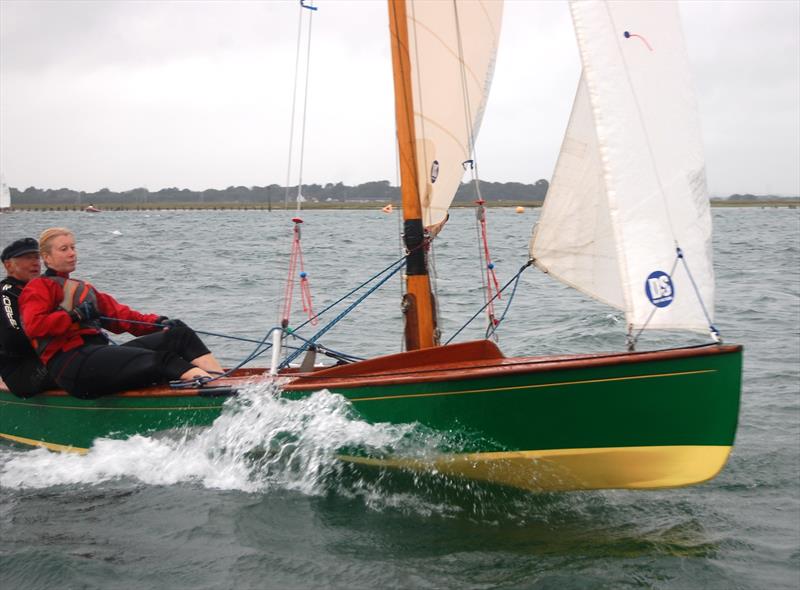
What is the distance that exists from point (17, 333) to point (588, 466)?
159 inches

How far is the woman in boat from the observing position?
19.2 feet

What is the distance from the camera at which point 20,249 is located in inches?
242

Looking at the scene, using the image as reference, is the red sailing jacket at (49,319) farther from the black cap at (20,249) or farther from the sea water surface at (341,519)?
the sea water surface at (341,519)

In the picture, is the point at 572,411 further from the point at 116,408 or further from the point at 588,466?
the point at 116,408

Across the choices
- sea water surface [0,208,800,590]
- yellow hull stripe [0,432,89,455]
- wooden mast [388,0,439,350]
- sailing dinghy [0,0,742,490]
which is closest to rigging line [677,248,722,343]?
sailing dinghy [0,0,742,490]

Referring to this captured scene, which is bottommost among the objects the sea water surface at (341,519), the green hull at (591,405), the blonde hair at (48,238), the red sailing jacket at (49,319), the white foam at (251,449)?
the sea water surface at (341,519)

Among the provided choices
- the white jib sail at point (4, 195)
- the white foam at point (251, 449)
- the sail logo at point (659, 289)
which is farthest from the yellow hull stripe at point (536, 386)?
the white jib sail at point (4, 195)

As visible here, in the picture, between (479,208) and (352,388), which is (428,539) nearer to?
(352,388)

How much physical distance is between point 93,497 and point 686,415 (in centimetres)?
379

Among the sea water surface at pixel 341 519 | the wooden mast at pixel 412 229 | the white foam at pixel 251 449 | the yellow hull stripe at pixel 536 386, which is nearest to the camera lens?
the sea water surface at pixel 341 519

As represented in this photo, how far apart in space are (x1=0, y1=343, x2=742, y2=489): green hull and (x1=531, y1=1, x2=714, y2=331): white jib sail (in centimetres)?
32

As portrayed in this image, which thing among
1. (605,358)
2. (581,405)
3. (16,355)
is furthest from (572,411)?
(16,355)

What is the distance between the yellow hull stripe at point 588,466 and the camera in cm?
490

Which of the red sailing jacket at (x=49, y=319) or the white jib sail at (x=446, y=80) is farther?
the white jib sail at (x=446, y=80)
